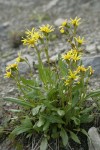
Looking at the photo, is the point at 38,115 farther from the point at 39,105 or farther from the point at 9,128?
the point at 9,128

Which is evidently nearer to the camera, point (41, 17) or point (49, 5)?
point (41, 17)

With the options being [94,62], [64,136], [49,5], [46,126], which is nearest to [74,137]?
[64,136]

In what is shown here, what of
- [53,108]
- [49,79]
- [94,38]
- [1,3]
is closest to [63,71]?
[49,79]

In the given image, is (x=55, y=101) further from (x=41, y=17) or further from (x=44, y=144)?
(x=41, y=17)

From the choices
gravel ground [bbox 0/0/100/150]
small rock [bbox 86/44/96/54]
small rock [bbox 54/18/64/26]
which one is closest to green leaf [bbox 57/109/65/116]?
gravel ground [bbox 0/0/100/150]

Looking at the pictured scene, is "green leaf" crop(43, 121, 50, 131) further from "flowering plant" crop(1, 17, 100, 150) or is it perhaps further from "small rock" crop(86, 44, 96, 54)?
"small rock" crop(86, 44, 96, 54)

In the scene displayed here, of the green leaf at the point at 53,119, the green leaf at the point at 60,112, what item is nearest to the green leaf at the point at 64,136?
the green leaf at the point at 53,119
